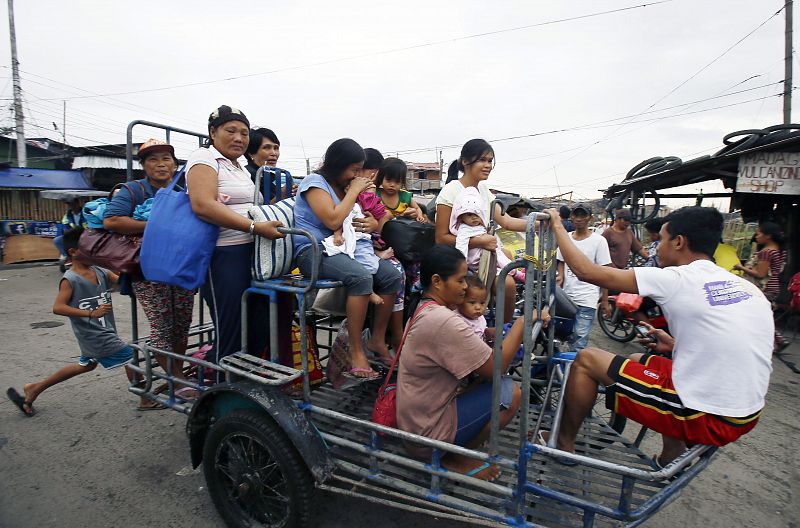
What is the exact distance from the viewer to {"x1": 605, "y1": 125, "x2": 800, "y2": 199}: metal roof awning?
20.5ft

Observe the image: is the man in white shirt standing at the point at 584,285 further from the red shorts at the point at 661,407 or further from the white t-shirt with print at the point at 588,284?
the red shorts at the point at 661,407

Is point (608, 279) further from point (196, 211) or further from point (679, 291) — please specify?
point (196, 211)

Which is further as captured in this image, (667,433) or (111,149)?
(111,149)

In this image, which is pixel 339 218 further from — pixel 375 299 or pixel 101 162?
pixel 101 162

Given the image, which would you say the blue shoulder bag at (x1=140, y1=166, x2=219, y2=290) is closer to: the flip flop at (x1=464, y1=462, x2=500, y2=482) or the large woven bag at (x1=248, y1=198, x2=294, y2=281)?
the large woven bag at (x1=248, y1=198, x2=294, y2=281)

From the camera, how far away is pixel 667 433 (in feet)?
7.04

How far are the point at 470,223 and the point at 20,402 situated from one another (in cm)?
427

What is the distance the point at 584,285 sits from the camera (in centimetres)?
509

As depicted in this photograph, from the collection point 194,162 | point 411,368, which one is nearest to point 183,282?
point 194,162

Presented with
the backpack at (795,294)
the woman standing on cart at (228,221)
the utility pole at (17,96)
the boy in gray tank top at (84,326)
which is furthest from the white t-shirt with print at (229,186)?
the utility pole at (17,96)

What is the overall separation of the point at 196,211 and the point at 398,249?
4.66ft

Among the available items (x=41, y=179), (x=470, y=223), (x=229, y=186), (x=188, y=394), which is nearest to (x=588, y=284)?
(x=470, y=223)

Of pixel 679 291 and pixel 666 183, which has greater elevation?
pixel 666 183

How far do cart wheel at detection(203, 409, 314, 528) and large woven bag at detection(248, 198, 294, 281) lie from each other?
77 cm
